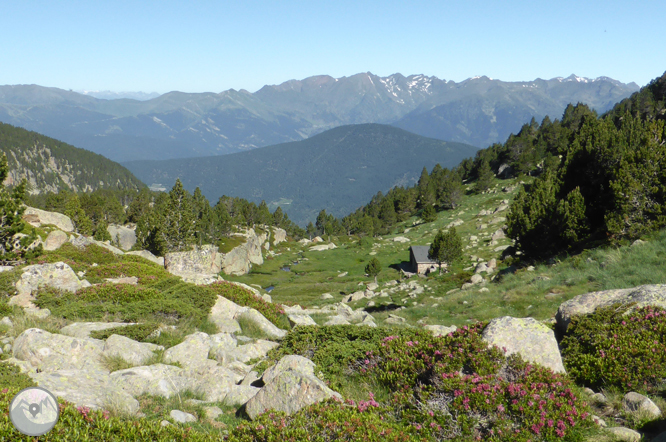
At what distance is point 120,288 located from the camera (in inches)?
750

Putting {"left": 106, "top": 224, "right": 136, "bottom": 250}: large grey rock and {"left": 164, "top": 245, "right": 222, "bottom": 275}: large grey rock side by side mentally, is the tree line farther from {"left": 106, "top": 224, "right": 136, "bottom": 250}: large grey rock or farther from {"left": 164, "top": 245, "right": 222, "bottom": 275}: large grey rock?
{"left": 164, "top": 245, "right": 222, "bottom": 275}: large grey rock

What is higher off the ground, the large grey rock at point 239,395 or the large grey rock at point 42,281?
the large grey rock at point 42,281

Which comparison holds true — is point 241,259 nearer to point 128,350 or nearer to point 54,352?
point 128,350

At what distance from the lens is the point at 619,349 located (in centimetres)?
904

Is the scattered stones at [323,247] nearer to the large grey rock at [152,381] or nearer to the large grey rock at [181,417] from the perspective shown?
the large grey rock at [152,381]

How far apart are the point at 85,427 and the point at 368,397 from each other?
5684 mm

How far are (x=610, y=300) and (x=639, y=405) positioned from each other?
16.6 ft

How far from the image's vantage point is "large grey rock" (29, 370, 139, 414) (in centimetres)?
760

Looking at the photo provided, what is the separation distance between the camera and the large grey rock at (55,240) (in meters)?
37.2

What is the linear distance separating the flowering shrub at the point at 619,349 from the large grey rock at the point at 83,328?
14818 mm

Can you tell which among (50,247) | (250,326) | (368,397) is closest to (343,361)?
(368,397)

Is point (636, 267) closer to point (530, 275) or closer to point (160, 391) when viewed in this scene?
point (530, 275)

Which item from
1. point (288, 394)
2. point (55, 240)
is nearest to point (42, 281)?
point (288, 394)

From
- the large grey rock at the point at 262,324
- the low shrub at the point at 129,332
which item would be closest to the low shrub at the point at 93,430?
the low shrub at the point at 129,332
